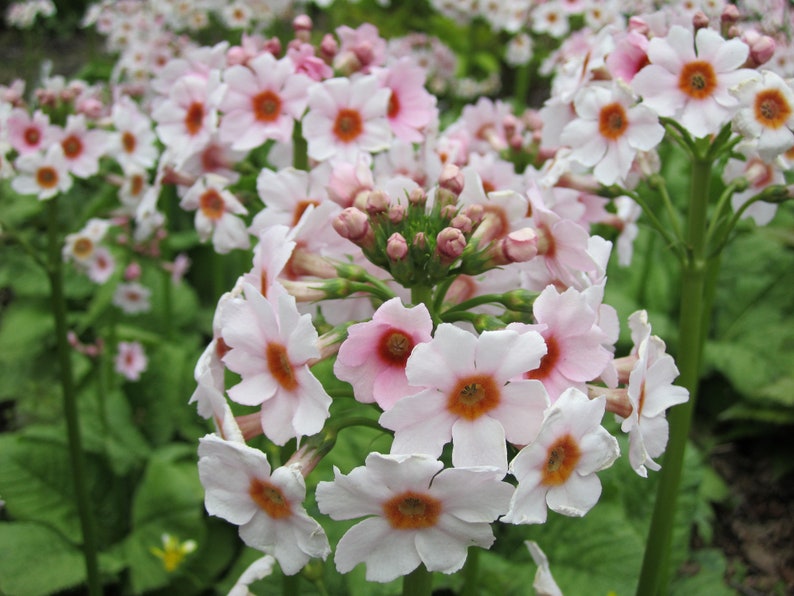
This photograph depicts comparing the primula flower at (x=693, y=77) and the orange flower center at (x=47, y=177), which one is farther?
the orange flower center at (x=47, y=177)

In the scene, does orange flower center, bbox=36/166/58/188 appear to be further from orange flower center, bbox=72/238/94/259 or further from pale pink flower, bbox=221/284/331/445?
pale pink flower, bbox=221/284/331/445

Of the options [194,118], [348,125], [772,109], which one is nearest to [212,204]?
[194,118]

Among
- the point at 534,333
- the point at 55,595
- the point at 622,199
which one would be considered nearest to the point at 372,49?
the point at 622,199

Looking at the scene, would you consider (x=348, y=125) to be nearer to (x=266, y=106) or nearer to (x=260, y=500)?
(x=266, y=106)

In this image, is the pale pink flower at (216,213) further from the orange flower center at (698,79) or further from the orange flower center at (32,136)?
the orange flower center at (698,79)

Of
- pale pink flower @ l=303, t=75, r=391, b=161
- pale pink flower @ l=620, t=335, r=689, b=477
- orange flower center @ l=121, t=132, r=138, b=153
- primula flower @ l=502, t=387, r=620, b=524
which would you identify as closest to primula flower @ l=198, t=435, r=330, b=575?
primula flower @ l=502, t=387, r=620, b=524

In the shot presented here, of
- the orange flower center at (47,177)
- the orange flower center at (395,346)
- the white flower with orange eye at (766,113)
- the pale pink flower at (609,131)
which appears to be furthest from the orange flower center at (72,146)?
the white flower with orange eye at (766,113)
